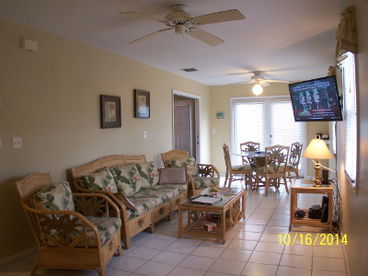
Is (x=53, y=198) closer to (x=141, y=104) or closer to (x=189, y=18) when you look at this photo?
(x=189, y=18)

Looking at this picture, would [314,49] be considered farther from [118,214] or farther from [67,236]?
[67,236]

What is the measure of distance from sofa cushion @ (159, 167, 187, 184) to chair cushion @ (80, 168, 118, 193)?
3.69 feet

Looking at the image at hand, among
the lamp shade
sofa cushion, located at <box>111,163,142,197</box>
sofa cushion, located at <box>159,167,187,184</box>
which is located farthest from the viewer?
sofa cushion, located at <box>159,167,187,184</box>

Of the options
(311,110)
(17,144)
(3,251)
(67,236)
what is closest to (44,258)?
(67,236)

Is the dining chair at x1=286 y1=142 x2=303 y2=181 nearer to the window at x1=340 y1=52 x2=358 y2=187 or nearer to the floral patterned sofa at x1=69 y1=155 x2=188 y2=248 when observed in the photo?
the floral patterned sofa at x1=69 y1=155 x2=188 y2=248

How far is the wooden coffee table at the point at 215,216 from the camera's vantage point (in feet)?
12.3

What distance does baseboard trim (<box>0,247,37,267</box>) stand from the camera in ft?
10.5

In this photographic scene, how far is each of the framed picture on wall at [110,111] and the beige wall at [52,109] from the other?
0.08 meters

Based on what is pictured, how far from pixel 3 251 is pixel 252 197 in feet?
13.7

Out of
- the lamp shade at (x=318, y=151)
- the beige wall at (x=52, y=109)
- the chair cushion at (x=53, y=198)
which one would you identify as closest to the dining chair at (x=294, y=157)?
the lamp shade at (x=318, y=151)

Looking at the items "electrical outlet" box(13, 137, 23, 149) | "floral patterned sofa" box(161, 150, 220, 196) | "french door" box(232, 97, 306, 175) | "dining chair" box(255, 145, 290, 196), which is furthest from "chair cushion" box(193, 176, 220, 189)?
"french door" box(232, 97, 306, 175)

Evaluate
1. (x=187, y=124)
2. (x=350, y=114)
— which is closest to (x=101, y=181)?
(x=350, y=114)

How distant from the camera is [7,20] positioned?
3.24 m

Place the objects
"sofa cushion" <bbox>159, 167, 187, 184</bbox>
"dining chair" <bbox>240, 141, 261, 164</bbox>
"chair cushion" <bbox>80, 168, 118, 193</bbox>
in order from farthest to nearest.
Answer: "dining chair" <bbox>240, 141, 261, 164</bbox>, "sofa cushion" <bbox>159, 167, 187, 184</bbox>, "chair cushion" <bbox>80, 168, 118, 193</bbox>
